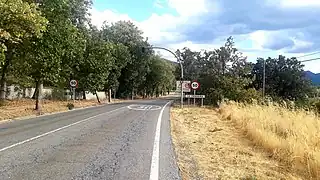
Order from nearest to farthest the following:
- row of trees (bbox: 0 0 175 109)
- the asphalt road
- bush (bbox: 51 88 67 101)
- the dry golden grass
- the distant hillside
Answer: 1. the asphalt road
2. the dry golden grass
3. row of trees (bbox: 0 0 175 109)
4. bush (bbox: 51 88 67 101)
5. the distant hillside

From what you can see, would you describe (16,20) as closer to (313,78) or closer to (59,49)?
(59,49)

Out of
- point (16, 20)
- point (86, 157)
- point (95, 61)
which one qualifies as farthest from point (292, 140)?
point (95, 61)

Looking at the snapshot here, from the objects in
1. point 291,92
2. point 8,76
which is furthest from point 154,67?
point 8,76

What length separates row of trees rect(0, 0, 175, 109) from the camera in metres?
19.1

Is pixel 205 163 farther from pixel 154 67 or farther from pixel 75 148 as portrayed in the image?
pixel 154 67

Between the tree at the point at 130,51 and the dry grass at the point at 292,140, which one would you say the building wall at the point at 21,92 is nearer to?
the tree at the point at 130,51

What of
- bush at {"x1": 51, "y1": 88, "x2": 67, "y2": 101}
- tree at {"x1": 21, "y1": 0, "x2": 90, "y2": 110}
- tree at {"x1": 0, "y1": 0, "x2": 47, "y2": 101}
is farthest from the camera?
bush at {"x1": 51, "y1": 88, "x2": 67, "y2": 101}

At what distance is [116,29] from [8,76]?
40219mm

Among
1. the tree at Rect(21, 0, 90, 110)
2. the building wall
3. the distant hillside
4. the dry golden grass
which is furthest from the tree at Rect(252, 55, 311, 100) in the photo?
the dry golden grass

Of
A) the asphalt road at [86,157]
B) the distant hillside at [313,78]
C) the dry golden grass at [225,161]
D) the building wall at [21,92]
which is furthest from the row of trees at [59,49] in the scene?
the distant hillside at [313,78]

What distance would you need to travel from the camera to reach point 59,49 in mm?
28641

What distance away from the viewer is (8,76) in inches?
1582

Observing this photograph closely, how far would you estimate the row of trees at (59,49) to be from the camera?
19.1 metres

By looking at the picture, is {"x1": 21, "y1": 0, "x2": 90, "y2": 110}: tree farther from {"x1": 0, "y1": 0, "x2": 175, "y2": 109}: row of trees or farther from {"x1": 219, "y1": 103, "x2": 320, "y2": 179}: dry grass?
{"x1": 219, "y1": 103, "x2": 320, "y2": 179}: dry grass
